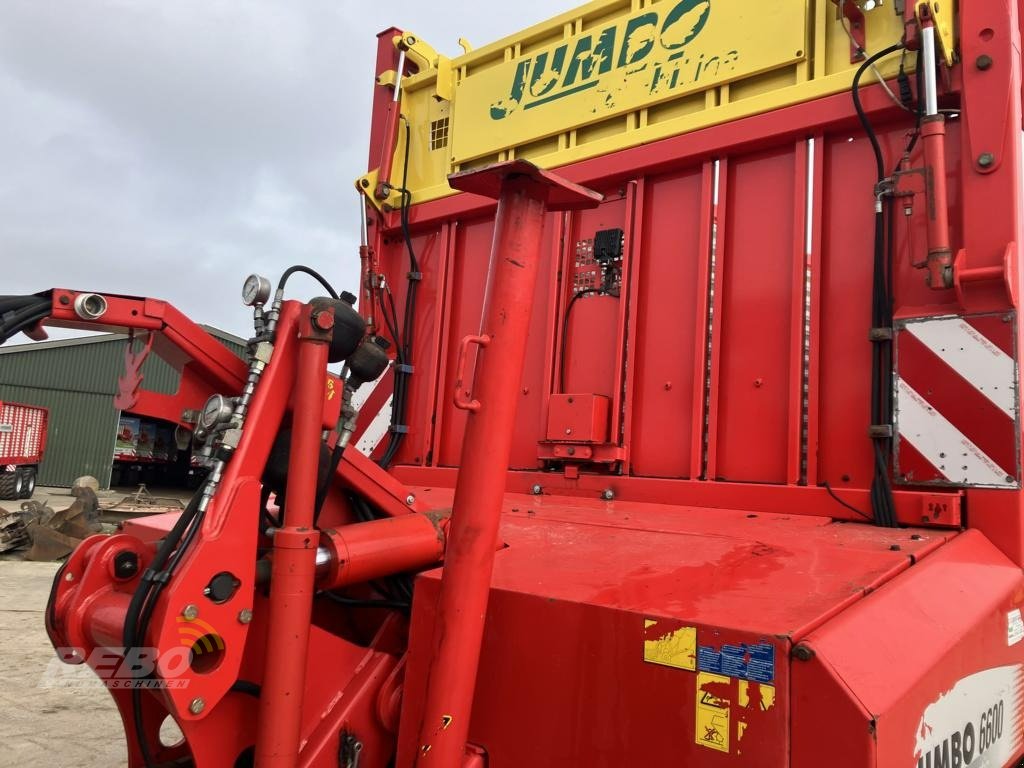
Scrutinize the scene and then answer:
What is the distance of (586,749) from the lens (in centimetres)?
149

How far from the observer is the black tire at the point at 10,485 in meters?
15.0

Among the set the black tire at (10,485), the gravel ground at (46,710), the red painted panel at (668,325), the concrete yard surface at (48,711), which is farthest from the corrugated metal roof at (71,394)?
the red painted panel at (668,325)

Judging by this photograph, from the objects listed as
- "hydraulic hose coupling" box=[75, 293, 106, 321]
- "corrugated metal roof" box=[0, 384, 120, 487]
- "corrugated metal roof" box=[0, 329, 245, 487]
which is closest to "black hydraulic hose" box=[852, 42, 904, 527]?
"hydraulic hose coupling" box=[75, 293, 106, 321]

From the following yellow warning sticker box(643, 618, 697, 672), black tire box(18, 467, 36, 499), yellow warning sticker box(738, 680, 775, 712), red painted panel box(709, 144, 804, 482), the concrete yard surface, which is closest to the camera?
yellow warning sticker box(738, 680, 775, 712)

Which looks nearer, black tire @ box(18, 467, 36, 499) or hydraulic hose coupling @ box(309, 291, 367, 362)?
hydraulic hose coupling @ box(309, 291, 367, 362)

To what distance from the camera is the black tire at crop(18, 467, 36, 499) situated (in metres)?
15.9

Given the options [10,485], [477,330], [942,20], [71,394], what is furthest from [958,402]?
[71,394]

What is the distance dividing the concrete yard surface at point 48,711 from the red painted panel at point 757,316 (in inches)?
109

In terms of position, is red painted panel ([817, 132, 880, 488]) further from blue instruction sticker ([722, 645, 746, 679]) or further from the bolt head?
the bolt head

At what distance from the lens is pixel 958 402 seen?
2.17 metres

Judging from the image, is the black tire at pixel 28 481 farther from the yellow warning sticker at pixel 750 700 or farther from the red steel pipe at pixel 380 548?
the yellow warning sticker at pixel 750 700

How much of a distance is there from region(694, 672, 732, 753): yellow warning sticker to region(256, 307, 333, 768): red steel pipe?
0.80 meters

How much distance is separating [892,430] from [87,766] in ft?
10.6

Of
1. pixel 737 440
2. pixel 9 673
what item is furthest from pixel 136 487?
pixel 737 440
